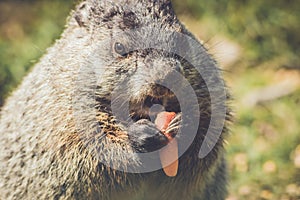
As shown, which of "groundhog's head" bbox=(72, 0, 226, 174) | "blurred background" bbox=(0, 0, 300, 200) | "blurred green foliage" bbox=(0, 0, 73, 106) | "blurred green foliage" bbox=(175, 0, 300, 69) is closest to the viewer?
"groundhog's head" bbox=(72, 0, 226, 174)

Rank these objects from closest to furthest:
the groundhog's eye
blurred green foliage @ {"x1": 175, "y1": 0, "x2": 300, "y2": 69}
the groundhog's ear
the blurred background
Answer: the groundhog's eye → the groundhog's ear → the blurred background → blurred green foliage @ {"x1": 175, "y1": 0, "x2": 300, "y2": 69}

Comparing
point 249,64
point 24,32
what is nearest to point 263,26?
point 249,64

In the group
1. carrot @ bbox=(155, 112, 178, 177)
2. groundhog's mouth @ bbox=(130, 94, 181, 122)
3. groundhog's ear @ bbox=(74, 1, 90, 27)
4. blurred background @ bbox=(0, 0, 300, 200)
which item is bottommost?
carrot @ bbox=(155, 112, 178, 177)

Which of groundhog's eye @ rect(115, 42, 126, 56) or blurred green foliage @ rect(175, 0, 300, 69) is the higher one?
blurred green foliage @ rect(175, 0, 300, 69)

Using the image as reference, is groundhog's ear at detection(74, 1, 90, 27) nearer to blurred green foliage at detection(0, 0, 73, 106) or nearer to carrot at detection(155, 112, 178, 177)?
carrot at detection(155, 112, 178, 177)

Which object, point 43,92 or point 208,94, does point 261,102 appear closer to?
point 208,94

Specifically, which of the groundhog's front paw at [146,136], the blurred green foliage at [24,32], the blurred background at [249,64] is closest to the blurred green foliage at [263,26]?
the blurred background at [249,64]

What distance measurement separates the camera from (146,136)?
388cm

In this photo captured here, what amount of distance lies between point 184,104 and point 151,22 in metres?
0.57

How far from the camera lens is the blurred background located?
5.49m

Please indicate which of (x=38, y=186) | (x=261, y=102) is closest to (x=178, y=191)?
(x=38, y=186)

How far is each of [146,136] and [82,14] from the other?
1.10 metres

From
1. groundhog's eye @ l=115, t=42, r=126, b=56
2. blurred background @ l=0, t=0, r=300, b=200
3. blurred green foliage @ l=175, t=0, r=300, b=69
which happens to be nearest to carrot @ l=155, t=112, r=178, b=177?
groundhog's eye @ l=115, t=42, r=126, b=56

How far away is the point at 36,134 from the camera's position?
4.36 metres
